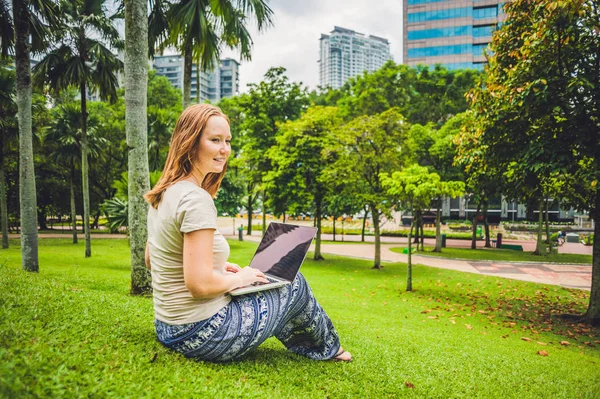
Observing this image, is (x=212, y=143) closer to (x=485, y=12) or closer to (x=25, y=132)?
(x=25, y=132)

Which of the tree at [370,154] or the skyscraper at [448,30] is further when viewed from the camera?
the skyscraper at [448,30]

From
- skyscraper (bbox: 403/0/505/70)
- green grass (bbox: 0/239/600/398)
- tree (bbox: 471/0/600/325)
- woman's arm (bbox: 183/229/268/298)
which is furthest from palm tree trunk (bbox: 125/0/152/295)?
skyscraper (bbox: 403/0/505/70)

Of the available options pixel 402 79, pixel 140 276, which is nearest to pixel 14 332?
pixel 140 276

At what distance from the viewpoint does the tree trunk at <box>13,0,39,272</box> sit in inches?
328

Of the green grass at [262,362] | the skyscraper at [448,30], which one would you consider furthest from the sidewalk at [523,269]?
the skyscraper at [448,30]

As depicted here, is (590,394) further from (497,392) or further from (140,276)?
(140,276)

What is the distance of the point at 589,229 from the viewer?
1542 inches

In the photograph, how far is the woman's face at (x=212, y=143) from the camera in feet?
7.72

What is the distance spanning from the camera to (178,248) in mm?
2188

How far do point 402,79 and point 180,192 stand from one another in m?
28.5

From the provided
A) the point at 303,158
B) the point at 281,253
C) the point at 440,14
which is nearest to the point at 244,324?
the point at 281,253

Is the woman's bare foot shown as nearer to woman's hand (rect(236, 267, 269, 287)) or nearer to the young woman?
the young woman

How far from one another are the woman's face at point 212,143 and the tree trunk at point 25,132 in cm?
818

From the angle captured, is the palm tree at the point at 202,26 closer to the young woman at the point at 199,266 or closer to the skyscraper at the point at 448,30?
the young woman at the point at 199,266
